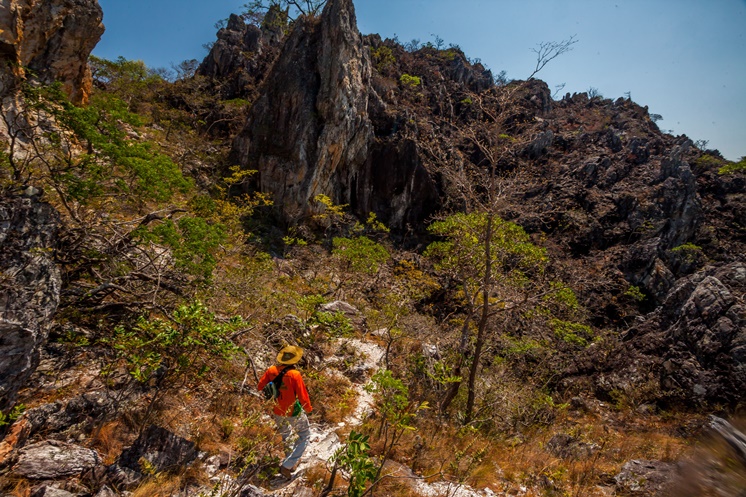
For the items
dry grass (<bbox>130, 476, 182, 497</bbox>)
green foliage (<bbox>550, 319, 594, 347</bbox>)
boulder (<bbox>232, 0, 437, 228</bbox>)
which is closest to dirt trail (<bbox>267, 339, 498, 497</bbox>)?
dry grass (<bbox>130, 476, 182, 497</bbox>)

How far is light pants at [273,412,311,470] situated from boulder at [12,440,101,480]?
1.55m

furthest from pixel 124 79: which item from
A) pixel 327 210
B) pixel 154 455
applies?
pixel 154 455

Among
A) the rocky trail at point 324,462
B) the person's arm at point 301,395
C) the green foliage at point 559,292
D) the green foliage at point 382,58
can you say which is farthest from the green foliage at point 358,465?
the green foliage at point 382,58

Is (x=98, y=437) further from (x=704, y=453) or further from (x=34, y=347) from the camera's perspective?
(x=704, y=453)

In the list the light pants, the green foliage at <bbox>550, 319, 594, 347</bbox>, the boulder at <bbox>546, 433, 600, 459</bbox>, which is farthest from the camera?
the green foliage at <bbox>550, 319, 594, 347</bbox>

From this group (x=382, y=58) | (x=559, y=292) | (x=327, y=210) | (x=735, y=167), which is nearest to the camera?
(x=559, y=292)

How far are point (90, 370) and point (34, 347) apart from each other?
85cm

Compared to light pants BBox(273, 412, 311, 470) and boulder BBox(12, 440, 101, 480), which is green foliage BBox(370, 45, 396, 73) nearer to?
light pants BBox(273, 412, 311, 470)

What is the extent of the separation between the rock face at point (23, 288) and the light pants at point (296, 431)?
88.5 inches

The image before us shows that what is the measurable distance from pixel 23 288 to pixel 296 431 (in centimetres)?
280

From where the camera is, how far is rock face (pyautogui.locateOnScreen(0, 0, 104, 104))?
7.53 meters

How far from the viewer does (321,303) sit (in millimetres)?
6426

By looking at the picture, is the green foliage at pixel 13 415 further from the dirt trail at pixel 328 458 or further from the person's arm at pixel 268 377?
the dirt trail at pixel 328 458

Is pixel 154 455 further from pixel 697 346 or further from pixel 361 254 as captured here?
pixel 697 346
